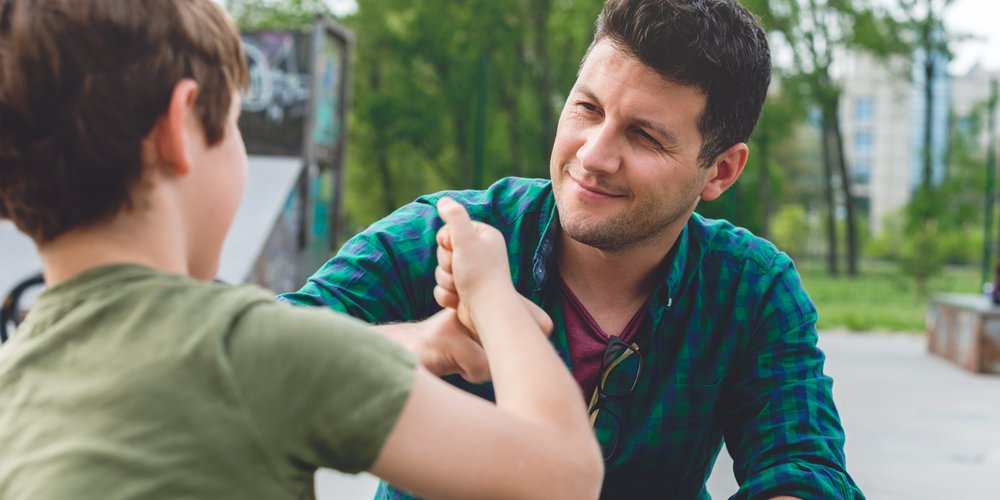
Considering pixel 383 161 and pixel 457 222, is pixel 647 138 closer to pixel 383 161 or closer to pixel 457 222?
pixel 457 222

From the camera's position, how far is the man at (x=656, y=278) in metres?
2.00

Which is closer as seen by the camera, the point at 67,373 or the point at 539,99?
the point at 67,373

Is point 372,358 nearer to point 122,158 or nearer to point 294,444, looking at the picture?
point 294,444

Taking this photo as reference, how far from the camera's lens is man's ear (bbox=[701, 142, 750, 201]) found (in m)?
2.42

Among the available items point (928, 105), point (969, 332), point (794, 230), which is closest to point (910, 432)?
point (969, 332)

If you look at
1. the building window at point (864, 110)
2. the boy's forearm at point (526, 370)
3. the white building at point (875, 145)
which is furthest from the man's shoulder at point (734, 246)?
the building window at point (864, 110)

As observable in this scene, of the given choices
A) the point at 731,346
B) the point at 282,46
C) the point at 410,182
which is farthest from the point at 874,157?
the point at 731,346

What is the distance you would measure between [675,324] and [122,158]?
1286 millimetres

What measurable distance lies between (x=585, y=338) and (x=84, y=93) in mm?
1238

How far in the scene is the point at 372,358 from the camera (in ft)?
3.59

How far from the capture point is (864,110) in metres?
94.1

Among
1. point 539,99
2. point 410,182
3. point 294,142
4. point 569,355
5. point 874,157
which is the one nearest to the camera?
point 569,355

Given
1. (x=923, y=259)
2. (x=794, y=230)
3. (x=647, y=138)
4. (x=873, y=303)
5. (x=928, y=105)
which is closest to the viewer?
(x=647, y=138)

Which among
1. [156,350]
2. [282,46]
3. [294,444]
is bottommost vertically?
[282,46]
